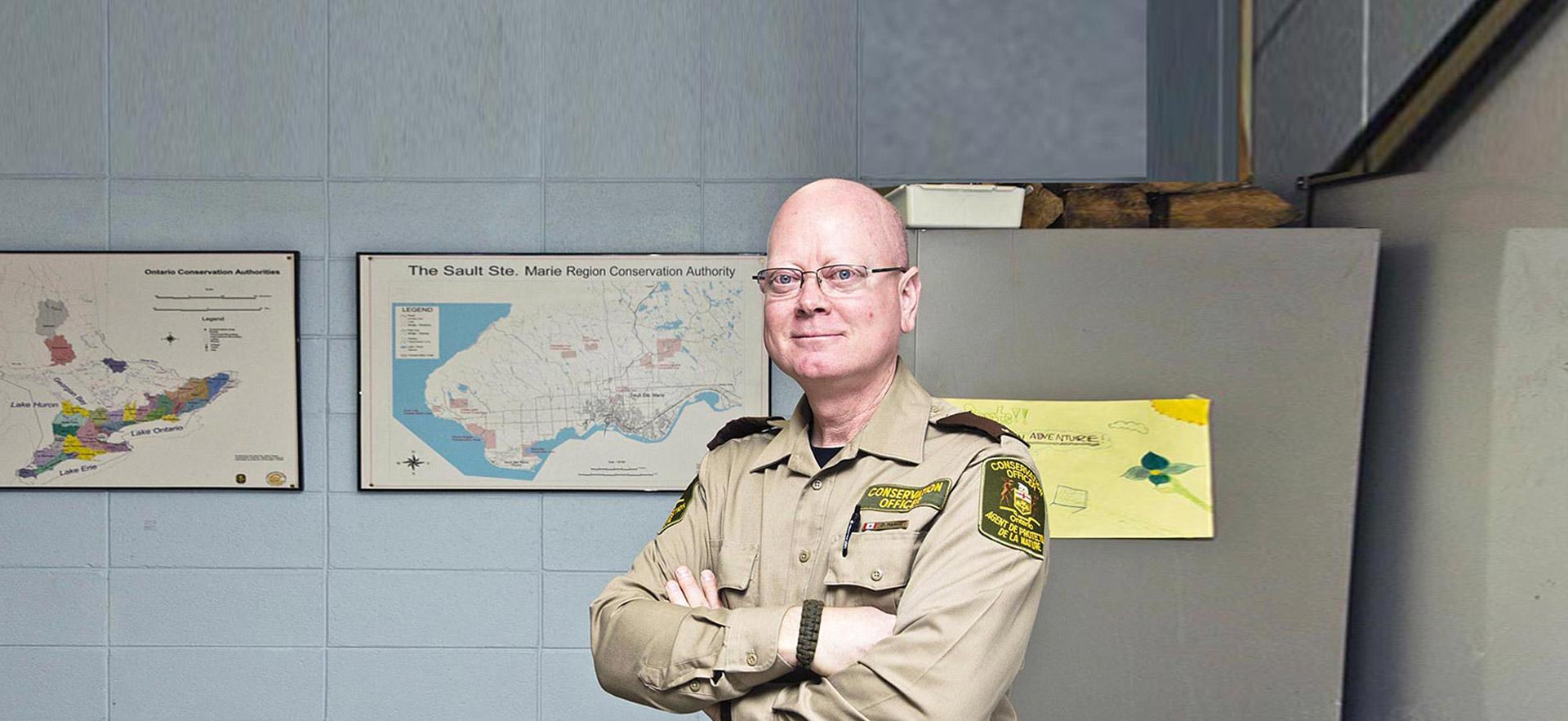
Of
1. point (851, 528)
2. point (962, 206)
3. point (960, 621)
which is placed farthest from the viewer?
point (962, 206)

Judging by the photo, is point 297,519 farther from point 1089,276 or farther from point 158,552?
point 1089,276

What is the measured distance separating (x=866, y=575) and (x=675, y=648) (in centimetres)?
21

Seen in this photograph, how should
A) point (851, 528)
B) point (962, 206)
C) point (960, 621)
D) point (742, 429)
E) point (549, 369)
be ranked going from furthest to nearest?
1. point (549, 369)
2. point (962, 206)
3. point (742, 429)
4. point (851, 528)
5. point (960, 621)

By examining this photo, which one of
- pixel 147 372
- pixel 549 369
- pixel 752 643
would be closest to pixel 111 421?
pixel 147 372

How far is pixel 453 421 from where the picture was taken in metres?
3.07

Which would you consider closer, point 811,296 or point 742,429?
point 811,296

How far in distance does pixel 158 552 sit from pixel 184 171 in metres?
0.99

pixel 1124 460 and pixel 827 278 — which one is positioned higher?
pixel 827 278

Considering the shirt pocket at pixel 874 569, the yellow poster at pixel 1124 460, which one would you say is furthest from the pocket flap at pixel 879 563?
the yellow poster at pixel 1124 460

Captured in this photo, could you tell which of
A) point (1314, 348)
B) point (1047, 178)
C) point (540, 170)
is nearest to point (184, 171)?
point (540, 170)

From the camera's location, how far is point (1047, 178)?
299 centimetres

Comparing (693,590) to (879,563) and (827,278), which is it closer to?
(879,563)

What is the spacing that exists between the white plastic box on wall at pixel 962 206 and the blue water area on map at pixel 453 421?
1.43m

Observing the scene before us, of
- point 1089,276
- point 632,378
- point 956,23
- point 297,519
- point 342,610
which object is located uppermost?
point 956,23
